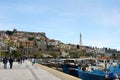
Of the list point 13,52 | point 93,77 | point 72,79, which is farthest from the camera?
point 13,52

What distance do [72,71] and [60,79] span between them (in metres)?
40.3

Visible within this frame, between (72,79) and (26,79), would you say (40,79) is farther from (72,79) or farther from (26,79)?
(72,79)

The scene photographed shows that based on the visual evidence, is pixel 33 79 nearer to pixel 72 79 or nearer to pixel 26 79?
pixel 26 79

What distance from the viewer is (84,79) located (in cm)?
4344

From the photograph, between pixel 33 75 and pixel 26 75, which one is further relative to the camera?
pixel 33 75

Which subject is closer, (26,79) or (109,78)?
(26,79)

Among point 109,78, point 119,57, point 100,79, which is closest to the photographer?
point 109,78

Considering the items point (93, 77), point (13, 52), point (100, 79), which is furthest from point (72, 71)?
Answer: point (13, 52)

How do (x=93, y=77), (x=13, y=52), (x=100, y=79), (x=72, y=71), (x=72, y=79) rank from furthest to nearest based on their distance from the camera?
(x=13, y=52), (x=72, y=71), (x=93, y=77), (x=100, y=79), (x=72, y=79)

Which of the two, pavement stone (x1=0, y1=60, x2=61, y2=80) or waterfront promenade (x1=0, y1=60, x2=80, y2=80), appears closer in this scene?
waterfront promenade (x1=0, y1=60, x2=80, y2=80)

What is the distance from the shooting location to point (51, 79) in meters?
26.6

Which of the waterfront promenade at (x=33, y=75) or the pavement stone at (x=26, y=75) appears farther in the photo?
the pavement stone at (x=26, y=75)

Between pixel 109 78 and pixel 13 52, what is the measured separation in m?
135

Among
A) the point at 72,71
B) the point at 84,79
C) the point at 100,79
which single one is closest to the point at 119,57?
the point at 72,71
